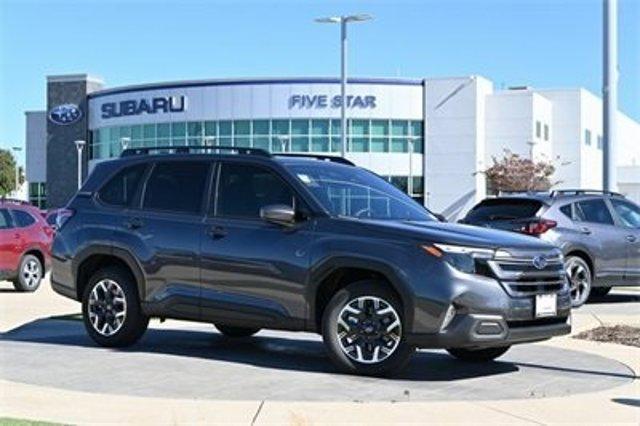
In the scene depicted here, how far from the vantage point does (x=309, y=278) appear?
843 centimetres

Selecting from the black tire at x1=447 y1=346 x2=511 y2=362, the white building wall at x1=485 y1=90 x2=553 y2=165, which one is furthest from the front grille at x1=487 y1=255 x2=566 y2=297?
the white building wall at x1=485 y1=90 x2=553 y2=165

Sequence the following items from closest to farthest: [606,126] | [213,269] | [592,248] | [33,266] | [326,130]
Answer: [213,269] → [592,248] → [606,126] → [33,266] → [326,130]

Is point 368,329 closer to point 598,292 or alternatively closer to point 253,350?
point 253,350

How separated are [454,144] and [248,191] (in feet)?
203

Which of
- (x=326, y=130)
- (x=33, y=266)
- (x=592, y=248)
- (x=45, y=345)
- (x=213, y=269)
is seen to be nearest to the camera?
(x=213, y=269)

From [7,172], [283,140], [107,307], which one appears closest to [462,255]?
[107,307]

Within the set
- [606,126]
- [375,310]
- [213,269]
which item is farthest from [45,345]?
[606,126]

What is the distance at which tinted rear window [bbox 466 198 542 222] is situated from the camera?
14.3 m

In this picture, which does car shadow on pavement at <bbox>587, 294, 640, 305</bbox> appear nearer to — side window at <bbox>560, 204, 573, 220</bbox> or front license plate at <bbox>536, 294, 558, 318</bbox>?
side window at <bbox>560, 204, 573, 220</bbox>

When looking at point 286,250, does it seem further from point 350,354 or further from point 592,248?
point 592,248

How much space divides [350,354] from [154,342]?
2.92 meters

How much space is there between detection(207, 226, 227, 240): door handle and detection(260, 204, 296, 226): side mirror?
59 centimetres

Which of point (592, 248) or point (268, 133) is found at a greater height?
point (268, 133)

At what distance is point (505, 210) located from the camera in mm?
14453
